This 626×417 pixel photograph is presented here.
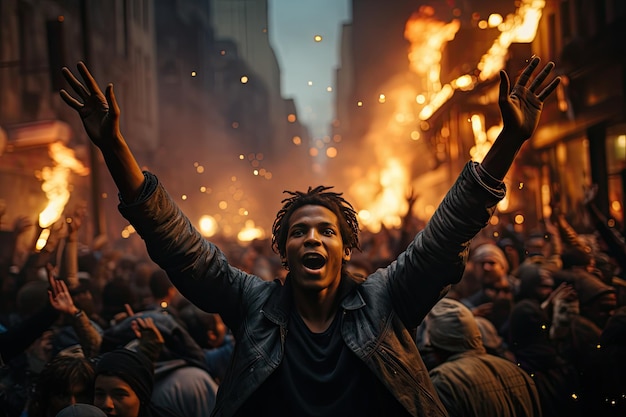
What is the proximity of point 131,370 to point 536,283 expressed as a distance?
322 centimetres

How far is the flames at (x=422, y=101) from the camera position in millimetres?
9695

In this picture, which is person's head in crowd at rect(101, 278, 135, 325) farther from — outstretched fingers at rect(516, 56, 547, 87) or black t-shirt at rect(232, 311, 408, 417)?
outstretched fingers at rect(516, 56, 547, 87)

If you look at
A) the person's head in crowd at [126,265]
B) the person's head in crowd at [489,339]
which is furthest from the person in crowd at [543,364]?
the person's head in crowd at [126,265]

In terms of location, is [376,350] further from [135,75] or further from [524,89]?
[135,75]

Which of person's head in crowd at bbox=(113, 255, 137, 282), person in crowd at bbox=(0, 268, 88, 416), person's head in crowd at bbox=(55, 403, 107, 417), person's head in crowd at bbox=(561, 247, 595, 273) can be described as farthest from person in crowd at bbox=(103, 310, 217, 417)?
person's head in crowd at bbox=(113, 255, 137, 282)

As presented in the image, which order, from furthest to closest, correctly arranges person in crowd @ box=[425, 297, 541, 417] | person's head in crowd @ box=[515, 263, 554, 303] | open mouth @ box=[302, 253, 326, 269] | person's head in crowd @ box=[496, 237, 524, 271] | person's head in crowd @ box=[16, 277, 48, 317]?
person's head in crowd @ box=[496, 237, 524, 271]
person's head in crowd @ box=[16, 277, 48, 317]
person's head in crowd @ box=[515, 263, 554, 303]
person in crowd @ box=[425, 297, 541, 417]
open mouth @ box=[302, 253, 326, 269]

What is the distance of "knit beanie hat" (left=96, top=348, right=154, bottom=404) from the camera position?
344cm

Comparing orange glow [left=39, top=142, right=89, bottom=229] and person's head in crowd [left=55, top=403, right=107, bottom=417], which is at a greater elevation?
orange glow [left=39, top=142, right=89, bottom=229]

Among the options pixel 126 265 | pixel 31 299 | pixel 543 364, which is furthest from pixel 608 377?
pixel 126 265

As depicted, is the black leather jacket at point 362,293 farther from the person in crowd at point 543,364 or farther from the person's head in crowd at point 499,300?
the person's head in crowd at point 499,300

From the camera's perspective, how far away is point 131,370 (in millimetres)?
3463

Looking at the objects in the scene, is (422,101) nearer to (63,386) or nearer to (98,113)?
(63,386)

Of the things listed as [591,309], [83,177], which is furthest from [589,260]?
[83,177]

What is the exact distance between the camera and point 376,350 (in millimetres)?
2637
